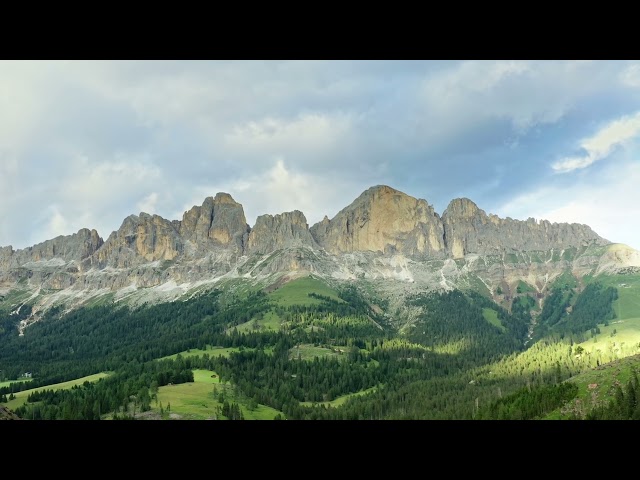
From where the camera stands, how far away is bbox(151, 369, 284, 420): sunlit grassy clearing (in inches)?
3423

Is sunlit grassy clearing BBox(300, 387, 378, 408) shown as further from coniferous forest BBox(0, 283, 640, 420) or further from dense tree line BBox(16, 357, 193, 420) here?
dense tree line BBox(16, 357, 193, 420)

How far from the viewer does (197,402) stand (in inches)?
3688

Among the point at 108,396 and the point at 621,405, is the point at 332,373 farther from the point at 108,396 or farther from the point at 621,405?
the point at 621,405

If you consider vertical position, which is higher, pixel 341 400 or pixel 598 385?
pixel 598 385

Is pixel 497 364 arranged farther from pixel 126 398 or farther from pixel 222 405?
pixel 126 398

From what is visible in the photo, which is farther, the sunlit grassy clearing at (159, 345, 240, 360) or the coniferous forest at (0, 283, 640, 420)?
the sunlit grassy clearing at (159, 345, 240, 360)

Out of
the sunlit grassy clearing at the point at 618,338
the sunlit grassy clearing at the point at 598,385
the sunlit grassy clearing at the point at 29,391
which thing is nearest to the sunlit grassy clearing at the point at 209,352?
the sunlit grassy clearing at the point at 29,391

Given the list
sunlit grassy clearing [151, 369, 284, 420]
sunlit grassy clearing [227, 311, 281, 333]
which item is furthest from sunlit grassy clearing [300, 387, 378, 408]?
sunlit grassy clearing [227, 311, 281, 333]

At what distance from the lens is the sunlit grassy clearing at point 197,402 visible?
86.9 meters

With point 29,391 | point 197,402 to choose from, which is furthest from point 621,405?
point 29,391
